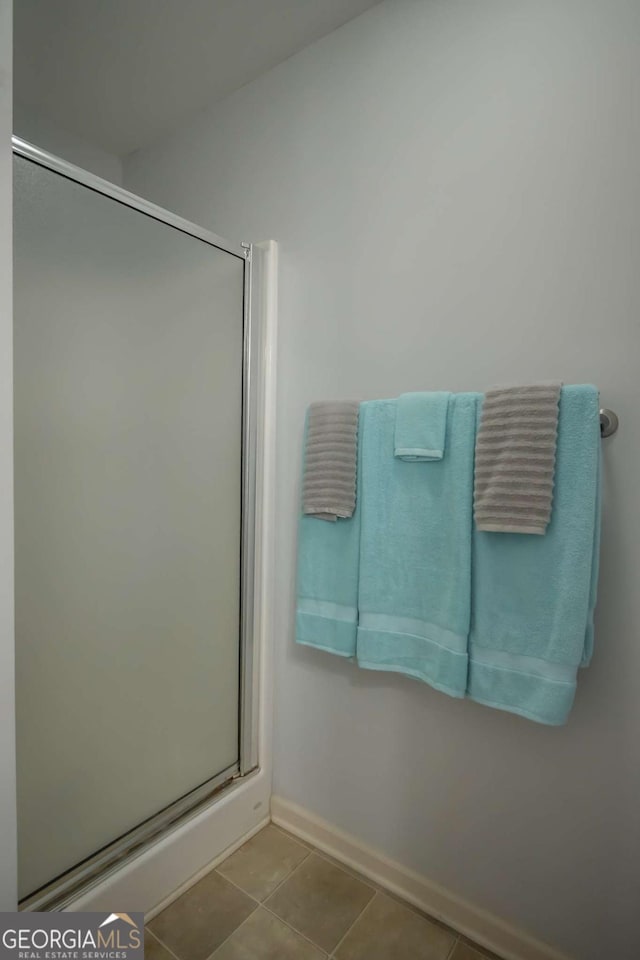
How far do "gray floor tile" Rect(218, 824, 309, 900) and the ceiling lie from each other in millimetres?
2394

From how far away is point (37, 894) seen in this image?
42.8 inches

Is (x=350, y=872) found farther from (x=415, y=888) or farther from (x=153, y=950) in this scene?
(x=153, y=950)

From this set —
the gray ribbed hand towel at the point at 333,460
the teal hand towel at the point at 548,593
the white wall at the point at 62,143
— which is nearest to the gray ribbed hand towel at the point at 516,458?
the teal hand towel at the point at 548,593

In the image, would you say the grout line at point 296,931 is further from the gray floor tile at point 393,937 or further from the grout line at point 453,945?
the grout line at point 453,945

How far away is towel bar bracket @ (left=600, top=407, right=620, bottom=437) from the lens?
3.34 ft

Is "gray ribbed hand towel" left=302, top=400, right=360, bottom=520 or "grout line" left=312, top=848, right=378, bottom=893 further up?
"gray ribbed hand towel" left=302, top=400, right=360, bottom=520

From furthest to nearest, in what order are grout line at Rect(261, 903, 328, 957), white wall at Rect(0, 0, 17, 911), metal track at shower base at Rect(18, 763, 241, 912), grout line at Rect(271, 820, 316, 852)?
grout line at Rect(271, 820, 316, 852), grout line at Rect(261, 903, 328, 957), metal track at shower base at Rect(18, 763, 241, 912), white wall at Rect(0, 0, 17, 911)

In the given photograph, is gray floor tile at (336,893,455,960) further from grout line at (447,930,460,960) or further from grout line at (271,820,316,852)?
grout line at (271,820,316,852)

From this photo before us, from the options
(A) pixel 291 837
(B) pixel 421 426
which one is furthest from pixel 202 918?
(B) pixel 421 426

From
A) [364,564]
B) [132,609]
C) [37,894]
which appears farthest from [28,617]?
[364,564]

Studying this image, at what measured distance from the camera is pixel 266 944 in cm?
121

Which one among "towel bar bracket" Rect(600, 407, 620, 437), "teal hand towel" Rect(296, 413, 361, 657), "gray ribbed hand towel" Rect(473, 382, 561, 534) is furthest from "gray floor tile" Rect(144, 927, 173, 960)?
"towel bar bracket" Rect(600, 407, 620, 437)

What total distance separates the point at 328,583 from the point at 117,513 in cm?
59

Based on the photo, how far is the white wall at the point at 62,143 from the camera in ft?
5.83
